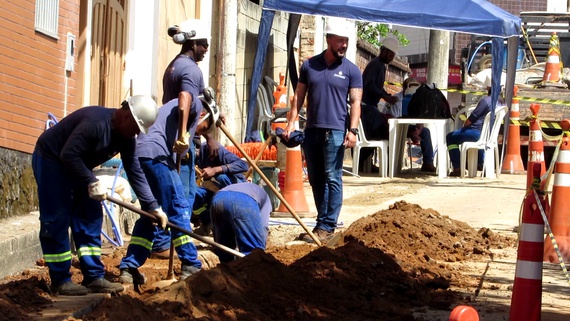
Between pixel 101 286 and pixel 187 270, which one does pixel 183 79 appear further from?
pixel 101 286

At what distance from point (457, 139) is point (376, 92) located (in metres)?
1.59

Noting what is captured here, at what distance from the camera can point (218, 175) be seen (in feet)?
32.1

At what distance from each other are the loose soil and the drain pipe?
781cm

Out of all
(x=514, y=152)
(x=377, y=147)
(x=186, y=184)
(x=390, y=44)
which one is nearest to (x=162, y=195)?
(x=186, y=184)

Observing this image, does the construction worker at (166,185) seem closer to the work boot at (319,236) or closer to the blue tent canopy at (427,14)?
the work boot at (319,236)

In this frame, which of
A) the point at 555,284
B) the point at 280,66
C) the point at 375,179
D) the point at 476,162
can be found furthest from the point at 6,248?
the point at 280,66

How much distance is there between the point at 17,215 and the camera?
9328 mm

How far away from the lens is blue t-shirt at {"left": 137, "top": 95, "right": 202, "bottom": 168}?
790 centimetres

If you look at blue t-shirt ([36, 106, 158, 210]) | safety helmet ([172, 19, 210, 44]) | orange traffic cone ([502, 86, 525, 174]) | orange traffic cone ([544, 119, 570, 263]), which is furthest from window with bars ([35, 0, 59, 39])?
orange traffic cone ([502, 86, 525, 174])

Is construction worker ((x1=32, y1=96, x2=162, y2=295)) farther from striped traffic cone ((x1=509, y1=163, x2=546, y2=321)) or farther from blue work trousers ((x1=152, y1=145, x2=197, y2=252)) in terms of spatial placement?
striped traffic cone ((x1=509, y1=163, x2=546, y2=321))

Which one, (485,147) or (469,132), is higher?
(469,132)

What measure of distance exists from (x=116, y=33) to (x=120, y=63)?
368 mm

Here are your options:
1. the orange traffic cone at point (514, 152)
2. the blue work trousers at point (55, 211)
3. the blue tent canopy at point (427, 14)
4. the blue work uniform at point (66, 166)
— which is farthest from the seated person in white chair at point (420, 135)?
the blue work trousers at point (55, 211)

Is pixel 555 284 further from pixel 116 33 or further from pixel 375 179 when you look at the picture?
pixel 375 179
